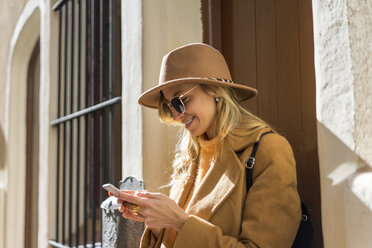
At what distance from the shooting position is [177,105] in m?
1.91

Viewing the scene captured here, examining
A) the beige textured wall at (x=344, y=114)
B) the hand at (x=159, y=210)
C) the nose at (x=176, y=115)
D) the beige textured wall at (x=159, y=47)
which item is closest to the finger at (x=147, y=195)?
the hand at (x=159, y=210)

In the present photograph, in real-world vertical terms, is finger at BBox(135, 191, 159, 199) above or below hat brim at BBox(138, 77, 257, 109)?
below

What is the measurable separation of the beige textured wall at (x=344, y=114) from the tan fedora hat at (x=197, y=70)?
341 millimetres

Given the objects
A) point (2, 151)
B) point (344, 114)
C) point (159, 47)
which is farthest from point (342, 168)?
point (2, 151)

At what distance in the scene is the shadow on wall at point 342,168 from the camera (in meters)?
1.56

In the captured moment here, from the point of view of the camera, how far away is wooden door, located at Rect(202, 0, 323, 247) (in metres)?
2.20

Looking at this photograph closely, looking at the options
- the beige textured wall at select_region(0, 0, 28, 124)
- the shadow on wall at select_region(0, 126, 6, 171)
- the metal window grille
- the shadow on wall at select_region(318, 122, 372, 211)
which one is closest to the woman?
the shadow on wall at select_region(318, 122, 372, 211)

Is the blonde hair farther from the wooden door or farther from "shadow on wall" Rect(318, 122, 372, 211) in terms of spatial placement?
the wooden door

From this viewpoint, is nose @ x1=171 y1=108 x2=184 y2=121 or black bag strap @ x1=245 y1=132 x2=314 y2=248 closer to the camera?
black bag strap @ x1=245 y1=132 x2=314 y2=248

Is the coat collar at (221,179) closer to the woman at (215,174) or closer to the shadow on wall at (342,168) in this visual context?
the woman at (215,174)

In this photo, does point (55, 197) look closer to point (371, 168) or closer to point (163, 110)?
point (163, 110)

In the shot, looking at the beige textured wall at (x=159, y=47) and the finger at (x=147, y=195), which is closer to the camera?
the finger at (x=147, y=195)

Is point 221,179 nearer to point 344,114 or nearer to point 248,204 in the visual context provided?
point 248,204

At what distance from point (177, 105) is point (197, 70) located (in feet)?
0.56
